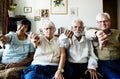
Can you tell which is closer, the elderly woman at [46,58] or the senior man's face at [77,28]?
the elderly woman at [46,58]

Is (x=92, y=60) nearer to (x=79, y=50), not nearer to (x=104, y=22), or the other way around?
Result: (x=79, y=50)

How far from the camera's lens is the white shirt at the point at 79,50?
216 centimetres

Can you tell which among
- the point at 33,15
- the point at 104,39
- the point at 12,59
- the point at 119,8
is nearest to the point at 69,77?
the point at 104,39

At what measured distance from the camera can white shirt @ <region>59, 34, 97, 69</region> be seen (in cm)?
216

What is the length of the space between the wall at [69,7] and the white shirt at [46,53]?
2961mm

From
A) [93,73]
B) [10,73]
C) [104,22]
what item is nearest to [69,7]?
[104,22]

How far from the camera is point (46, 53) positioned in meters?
2.17

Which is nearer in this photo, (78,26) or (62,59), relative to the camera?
(62,59)

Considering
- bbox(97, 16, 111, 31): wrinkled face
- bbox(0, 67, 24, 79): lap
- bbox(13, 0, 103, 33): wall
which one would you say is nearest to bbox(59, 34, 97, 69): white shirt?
Answer: bbox(97, 16, 111, 31): wrinkled face

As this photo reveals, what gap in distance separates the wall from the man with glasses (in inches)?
114

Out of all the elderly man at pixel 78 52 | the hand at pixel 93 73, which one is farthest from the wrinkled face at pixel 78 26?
the hand at pixel 93 73

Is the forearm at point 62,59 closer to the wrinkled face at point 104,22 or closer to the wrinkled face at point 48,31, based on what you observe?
the wrinkled face at point 48,31

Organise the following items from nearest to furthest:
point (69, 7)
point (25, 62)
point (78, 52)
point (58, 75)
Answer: point (58, 75), point (78, 52), point (25, 62), point (69, 7)

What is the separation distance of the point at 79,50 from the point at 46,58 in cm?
38
